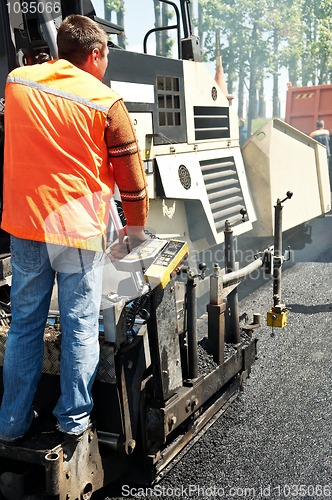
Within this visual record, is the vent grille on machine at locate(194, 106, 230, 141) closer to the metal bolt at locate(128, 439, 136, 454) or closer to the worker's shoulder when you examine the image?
the worker's shoulder

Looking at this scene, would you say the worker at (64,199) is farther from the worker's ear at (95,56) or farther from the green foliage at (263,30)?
the green foliage at (263,30)

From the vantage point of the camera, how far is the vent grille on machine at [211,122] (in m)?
5.05

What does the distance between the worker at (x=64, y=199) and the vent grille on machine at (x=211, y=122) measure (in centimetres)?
304

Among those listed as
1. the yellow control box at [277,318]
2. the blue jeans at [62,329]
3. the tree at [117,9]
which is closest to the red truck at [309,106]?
the tree at [117,9]

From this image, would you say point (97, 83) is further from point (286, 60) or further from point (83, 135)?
point (286, 60)

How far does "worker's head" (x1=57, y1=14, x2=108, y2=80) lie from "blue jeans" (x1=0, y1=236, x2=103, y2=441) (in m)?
0.75

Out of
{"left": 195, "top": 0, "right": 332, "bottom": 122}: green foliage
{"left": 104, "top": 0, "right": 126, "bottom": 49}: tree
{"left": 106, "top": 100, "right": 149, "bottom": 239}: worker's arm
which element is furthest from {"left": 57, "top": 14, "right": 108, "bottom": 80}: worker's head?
{"left": 195, "top": 0, "right": 332, "bottom": 122}: green foliage

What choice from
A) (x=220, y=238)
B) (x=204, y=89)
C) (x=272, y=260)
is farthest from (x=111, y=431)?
(x=204, y=89)

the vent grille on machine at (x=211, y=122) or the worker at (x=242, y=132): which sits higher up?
the worker at (x=242, y=132)

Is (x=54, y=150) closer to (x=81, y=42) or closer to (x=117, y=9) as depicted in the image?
(x=81, y=42)

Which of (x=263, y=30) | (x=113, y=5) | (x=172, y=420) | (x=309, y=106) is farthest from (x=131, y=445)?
(x=263, y=30)

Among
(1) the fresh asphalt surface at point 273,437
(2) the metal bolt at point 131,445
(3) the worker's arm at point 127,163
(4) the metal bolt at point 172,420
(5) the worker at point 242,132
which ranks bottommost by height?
(1) the fresh asphalt surface at point 273,437

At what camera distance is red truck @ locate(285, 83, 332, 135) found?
42.3ft

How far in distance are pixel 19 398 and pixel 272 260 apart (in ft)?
7.65
